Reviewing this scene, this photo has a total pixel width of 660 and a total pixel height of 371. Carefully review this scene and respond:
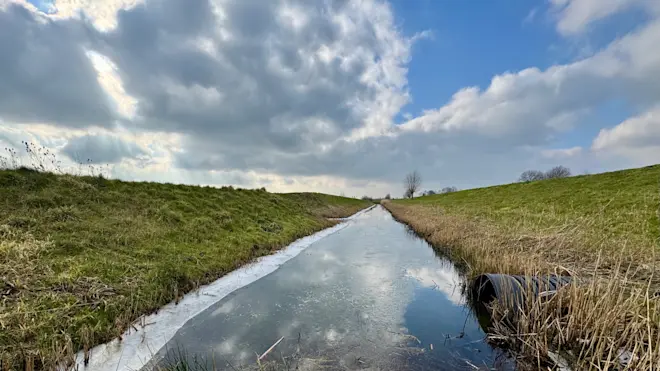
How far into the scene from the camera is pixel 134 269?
26.7 ft

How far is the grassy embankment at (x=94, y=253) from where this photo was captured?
535cm

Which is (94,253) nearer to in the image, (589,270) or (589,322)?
(589,322)

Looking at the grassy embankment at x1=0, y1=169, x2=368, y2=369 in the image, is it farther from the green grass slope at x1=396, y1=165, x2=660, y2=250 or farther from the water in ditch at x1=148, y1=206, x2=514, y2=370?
the green grass slope at x1=396, y1=165, x2=660, y2=250

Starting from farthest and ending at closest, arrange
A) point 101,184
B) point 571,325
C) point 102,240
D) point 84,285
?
point 101,184, point 102,240, point 84,285, point 571,325

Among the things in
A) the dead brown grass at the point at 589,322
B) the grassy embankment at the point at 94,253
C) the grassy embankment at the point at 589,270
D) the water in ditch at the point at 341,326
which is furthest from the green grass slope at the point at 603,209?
the grassy embankment at the point at 94,253

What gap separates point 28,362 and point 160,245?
6317 millimetres

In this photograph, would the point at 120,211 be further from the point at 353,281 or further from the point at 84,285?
the point at 353,281

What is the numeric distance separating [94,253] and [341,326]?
6.77 meters

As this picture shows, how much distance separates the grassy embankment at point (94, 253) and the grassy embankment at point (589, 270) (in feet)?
23.7

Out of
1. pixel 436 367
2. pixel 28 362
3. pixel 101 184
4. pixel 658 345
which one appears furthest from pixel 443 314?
pixel 101 184

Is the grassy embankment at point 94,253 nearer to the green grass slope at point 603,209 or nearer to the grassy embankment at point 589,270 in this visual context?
the grassy embankment at point 589,270

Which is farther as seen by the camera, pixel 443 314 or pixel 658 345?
pixel 443 314

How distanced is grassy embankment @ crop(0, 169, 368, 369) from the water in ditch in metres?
1.39

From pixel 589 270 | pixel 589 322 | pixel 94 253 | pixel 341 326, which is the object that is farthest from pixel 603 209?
pixel 94 253
